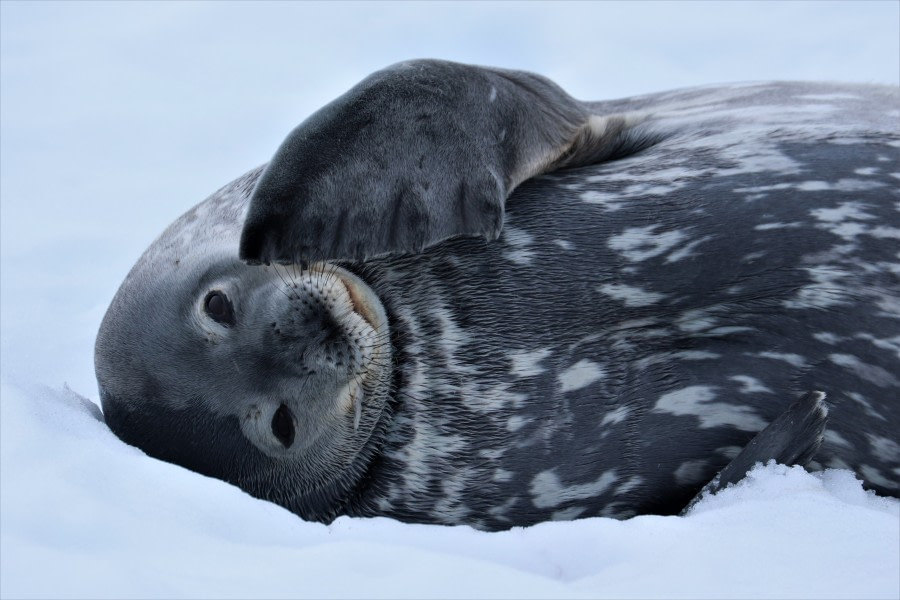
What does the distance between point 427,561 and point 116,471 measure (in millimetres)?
583

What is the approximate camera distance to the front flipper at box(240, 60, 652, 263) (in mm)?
1853

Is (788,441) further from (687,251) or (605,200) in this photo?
(605,200)

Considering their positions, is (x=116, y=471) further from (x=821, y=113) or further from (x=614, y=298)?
(x=821, y=113)

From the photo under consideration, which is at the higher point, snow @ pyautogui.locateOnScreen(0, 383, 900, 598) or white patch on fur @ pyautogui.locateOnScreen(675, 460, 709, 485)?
snow @ pyautogui.locateOnScreen(0, 383, 900, 598)

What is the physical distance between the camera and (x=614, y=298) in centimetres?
218

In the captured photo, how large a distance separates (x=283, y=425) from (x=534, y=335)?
1.79 ft

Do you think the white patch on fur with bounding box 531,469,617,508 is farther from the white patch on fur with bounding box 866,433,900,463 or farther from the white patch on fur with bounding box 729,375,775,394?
the white patch on fur with bounding box 866,433,900,463

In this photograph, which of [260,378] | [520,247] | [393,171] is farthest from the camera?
[520,247]

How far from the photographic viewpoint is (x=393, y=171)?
6.33ft

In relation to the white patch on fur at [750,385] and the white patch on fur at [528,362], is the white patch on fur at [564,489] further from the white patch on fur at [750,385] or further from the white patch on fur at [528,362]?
the white patch on fur at [750,385]

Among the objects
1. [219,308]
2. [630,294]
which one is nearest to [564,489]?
[630,294]

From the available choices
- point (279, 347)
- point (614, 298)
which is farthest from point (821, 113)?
point (279, 347)

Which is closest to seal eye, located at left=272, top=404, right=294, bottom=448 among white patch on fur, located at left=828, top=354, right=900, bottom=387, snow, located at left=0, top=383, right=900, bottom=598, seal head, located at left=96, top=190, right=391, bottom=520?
seal head, located at left=96, top=190, right=391, bottom=520

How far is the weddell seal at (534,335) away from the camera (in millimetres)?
2045
